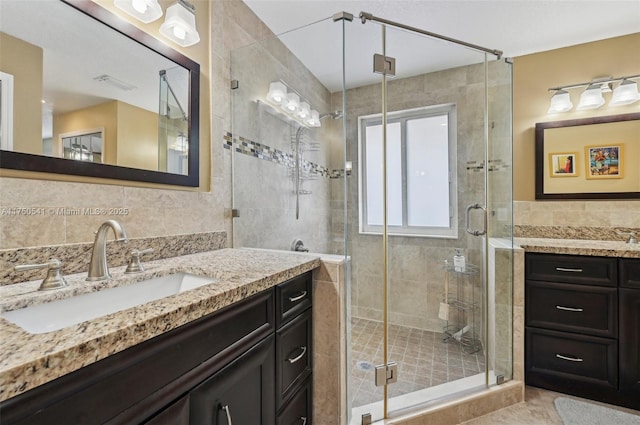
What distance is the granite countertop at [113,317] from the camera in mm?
443

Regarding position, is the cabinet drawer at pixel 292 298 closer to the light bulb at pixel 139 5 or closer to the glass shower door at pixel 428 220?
the glass shower door at pixel 428 220

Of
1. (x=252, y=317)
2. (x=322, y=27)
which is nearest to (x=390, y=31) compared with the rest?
(x=322, y=27)

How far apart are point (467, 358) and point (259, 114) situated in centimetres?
229

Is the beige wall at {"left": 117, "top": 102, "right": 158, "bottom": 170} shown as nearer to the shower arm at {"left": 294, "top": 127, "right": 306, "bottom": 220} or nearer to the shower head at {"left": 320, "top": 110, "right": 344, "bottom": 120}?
the shower arm at {"left": 294, "top": 127, "right": 306, "bottom": 220}

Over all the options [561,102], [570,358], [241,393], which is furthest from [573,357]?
[241,393]

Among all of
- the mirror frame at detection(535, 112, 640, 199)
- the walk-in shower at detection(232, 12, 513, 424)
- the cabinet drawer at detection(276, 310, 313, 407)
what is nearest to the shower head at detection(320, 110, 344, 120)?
the walk-in shower at detection(232, 12, 513, 424)

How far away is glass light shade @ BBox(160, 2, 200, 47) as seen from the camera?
1278 mm

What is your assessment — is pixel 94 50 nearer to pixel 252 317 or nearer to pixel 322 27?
pixel 252 317

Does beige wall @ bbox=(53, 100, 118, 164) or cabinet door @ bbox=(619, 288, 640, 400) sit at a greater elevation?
beige wall @ bbox=(53, 100, 118, 164)

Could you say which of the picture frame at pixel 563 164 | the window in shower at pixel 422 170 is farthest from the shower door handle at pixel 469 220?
the picture frame at pixel 563 164

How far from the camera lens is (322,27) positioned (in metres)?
1.90

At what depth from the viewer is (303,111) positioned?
217 cm

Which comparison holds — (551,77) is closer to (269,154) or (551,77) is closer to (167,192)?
(269,154)

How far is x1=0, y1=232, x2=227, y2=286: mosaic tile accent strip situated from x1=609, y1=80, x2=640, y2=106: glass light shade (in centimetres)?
313
